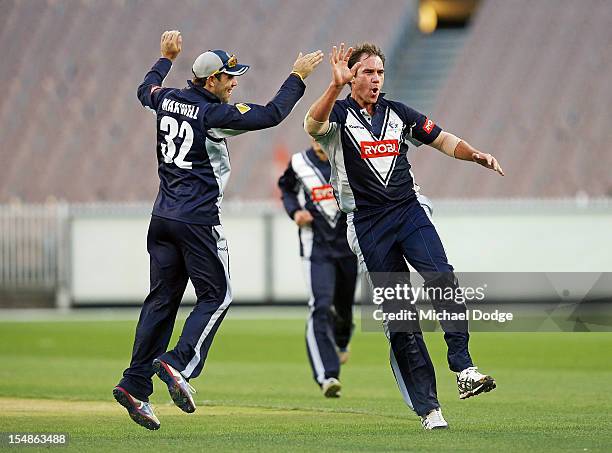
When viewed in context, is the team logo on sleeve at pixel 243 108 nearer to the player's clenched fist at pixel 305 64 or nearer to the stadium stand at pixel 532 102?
the player's clenched fist at pixel 305 64

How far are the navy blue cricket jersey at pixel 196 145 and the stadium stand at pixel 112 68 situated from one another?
21.1 m

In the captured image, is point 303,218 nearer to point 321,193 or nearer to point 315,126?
point 321,193

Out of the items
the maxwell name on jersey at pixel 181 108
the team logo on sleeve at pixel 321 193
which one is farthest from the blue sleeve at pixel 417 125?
the team logo on sleeve at pixel 321 193

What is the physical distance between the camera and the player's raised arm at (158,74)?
7.86 m

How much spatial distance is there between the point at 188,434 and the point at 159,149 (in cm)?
180

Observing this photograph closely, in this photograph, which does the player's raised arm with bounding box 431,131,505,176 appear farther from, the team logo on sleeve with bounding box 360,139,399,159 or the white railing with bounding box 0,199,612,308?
the white railing with bounding box 0,199,612,308

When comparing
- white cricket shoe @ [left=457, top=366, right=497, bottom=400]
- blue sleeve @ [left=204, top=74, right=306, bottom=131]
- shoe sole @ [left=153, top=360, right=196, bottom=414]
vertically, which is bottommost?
shoe sole @ [left=153, top=360, right=196, bottom=414]

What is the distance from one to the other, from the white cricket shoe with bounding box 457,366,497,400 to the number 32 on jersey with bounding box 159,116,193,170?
213cm

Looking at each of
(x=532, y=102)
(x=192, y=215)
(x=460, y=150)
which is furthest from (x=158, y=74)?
(x=532, y=102)

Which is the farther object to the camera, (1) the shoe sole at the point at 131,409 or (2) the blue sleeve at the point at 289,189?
(2) the blue sleeve at the point at 289,189

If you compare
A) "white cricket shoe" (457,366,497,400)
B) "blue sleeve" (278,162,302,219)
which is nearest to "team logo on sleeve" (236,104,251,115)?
"white cricket shoe" (457,366,497,400)

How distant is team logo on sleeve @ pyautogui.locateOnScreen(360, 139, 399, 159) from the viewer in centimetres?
771

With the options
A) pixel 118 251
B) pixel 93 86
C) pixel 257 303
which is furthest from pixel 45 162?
pixel 257 303

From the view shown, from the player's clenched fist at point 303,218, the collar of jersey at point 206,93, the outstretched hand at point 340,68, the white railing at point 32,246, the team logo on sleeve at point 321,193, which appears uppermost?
the outstretched hand at point 340,68
